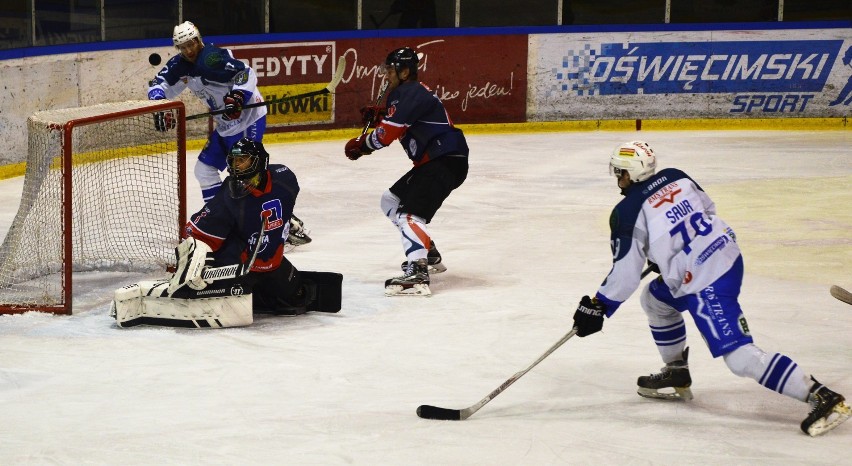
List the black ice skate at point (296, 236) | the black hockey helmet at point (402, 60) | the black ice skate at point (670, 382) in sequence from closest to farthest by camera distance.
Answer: the black ice skate at point (670, 382)
the black hockey helmet at point (402, 60)
the black ice skate at point (296, 236)

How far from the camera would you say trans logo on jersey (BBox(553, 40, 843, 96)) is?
12.6 m

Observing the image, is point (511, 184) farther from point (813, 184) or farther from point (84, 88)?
point (84, 88)

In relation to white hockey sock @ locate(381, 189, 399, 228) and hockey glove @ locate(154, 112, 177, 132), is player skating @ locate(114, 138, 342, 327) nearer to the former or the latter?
white hockey sock @ locate(381, 189, 399, 228)

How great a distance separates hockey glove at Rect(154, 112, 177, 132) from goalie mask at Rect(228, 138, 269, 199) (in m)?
1.21

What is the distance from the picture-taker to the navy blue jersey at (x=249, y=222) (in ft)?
19.4

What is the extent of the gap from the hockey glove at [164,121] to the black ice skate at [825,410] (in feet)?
12.4

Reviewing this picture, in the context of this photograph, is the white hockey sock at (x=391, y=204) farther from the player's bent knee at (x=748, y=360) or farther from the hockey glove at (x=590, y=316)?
Result: the player's bent knee at (x=748, y=360)

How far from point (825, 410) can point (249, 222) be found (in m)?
2.66

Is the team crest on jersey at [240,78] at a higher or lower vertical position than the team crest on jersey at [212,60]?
lower

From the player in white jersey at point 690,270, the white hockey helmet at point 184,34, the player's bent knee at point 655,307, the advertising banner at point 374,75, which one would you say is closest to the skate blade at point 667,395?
the player's bent knee at point 655,307

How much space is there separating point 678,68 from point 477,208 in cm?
439

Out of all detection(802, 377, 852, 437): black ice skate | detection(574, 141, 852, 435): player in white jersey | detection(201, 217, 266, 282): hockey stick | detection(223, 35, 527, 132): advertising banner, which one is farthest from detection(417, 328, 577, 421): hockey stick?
detection(223, 35, 527, 132): advertising banner

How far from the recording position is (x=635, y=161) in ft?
15.2

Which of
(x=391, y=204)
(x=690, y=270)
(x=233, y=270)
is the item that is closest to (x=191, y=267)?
(x=233, y=270)
